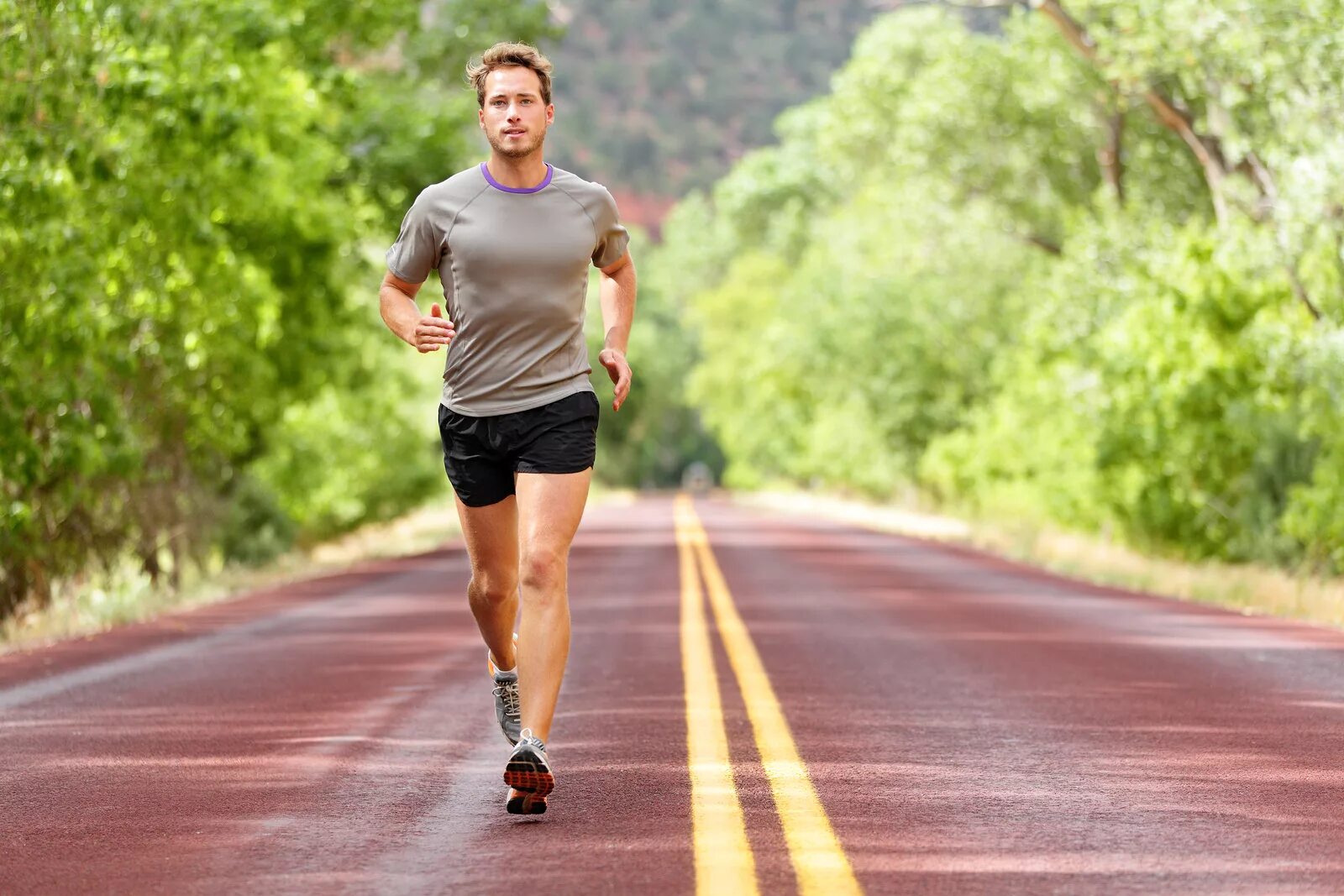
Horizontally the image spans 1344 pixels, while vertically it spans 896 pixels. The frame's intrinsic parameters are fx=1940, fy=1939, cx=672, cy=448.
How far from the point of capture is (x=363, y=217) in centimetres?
2345

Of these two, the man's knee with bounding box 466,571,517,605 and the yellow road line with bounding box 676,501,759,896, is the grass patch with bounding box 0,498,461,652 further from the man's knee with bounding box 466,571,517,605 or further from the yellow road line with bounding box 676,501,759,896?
the man's knee with bounding box 466,571,517,605

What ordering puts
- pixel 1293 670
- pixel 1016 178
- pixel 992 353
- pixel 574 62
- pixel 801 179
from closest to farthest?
pixel 1293 670 → pixel 1016 178 → pixel 992 353 → pixel 801 179 → pixel 574 62

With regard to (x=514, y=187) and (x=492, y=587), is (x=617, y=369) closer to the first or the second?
(x=514, y=187)

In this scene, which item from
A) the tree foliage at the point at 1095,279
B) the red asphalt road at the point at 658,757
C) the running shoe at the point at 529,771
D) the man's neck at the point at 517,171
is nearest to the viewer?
the red asphalt road at the point at 658,757

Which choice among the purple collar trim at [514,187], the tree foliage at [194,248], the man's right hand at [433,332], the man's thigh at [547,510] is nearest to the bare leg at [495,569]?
the man's thigh at [547,510]

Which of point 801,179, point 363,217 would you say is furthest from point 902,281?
point 801,179

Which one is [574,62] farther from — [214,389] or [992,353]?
[214,389]

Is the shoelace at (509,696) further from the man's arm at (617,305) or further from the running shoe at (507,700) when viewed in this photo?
the man's arm at (617,305)

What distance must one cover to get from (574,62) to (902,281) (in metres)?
142

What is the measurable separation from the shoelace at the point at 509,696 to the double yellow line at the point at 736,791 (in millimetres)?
690

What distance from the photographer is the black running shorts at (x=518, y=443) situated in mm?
6383

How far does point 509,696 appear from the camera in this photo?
7.02m

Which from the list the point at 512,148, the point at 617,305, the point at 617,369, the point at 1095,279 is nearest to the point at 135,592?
the point at 617,305

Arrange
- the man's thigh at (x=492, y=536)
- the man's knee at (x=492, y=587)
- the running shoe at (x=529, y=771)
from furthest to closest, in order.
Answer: the man's knee at (x=492, y=587)
the man's thigh at (x=492, y=536)
the running shoe at (x=529, y=771)
